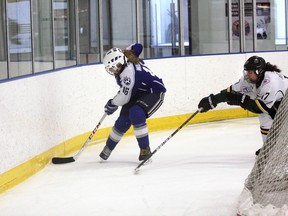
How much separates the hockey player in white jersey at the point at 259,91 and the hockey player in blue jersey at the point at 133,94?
1.38 ft

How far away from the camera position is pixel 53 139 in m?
5.82

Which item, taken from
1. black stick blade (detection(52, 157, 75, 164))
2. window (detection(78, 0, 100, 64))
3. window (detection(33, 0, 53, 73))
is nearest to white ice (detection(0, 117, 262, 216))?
black stick blade (detection(52, 157, 75, 164))

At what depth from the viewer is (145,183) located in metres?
4.84

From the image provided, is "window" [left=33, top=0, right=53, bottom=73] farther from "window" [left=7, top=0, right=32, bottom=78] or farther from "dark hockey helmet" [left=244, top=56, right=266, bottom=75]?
"dark hockey helmet" [left=244, top=56, right=266, bottom=75]

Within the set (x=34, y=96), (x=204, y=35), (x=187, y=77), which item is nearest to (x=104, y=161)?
(x=34, y=96)

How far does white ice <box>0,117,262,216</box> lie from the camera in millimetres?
4102

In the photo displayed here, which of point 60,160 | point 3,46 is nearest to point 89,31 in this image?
point 3,46

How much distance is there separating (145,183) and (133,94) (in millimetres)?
988

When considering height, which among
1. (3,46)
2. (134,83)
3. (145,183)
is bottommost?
(145,183)

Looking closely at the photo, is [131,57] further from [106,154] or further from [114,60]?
[106,154]

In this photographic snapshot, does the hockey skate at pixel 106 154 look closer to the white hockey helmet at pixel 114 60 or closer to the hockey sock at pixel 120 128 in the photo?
the hockey sock at pixel 120 128

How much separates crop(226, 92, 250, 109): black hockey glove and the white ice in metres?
0.44

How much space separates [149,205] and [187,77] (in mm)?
4037

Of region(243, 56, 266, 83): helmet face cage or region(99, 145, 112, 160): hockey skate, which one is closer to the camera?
region(243, 56, 266, 83): helmet face cage
